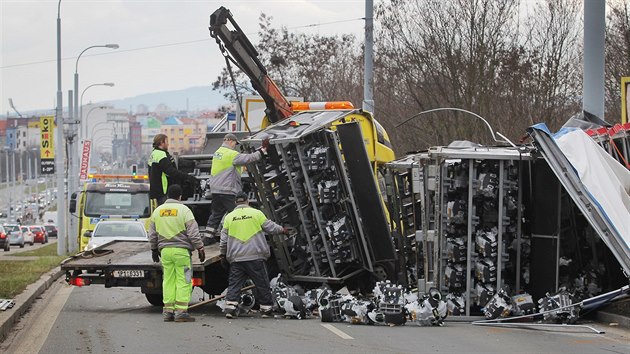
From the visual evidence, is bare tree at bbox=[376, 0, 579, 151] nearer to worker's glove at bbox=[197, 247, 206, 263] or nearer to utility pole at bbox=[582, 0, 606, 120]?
utility pole at bbox=[582, 0, 606, 120]

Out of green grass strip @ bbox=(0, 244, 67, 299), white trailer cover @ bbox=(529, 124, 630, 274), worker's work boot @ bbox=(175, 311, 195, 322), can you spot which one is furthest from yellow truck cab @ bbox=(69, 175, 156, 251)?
white trailer cover @ bbox=(529, 124, 630, 274)

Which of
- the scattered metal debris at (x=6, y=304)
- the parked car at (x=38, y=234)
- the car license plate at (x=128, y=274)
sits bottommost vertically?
the parked car at (x=38, y=234)

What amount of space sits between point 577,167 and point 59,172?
29.6 meters

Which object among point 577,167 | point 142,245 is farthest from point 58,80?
point 577,167

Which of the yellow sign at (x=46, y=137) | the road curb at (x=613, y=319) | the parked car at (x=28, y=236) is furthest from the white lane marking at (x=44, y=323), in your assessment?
the parked car at (x=28, y=236)

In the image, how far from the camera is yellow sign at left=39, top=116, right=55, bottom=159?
42.9 m

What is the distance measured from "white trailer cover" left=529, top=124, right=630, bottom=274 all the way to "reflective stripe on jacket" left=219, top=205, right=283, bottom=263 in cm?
366

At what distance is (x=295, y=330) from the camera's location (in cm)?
1294

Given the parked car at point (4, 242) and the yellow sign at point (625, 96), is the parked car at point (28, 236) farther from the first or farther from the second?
the yellow sign at point (625, 96)

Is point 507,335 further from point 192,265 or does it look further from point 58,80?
point 58,80

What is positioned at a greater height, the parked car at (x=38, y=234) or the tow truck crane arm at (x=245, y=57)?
the tow truck crane arm at (x=245, y=57)

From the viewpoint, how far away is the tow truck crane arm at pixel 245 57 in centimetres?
1681

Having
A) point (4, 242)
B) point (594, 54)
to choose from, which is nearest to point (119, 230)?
point (594, 54)

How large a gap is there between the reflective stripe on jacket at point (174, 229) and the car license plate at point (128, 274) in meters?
0.67
